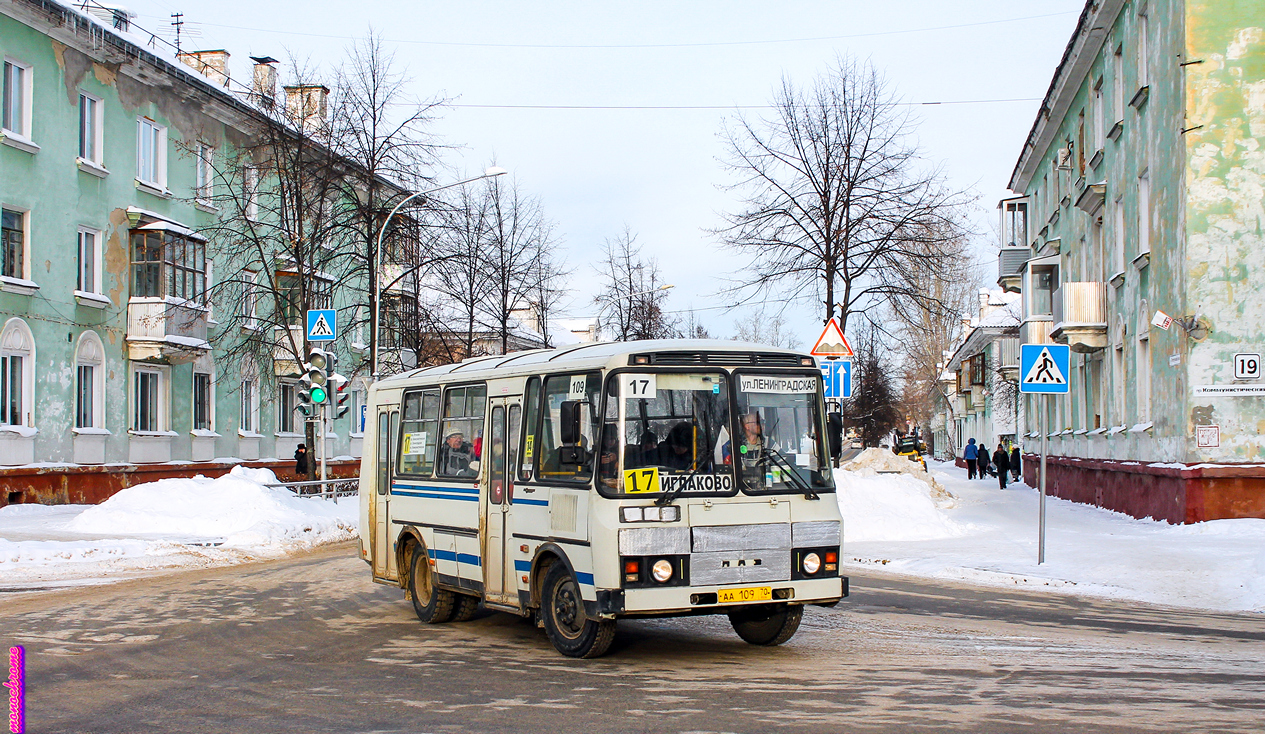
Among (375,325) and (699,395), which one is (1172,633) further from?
(375,325)

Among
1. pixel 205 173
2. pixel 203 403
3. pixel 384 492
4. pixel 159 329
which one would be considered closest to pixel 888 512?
pixel 384 492

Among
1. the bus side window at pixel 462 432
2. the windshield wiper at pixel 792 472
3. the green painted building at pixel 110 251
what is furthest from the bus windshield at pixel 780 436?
the green painted building at pixel 110 251

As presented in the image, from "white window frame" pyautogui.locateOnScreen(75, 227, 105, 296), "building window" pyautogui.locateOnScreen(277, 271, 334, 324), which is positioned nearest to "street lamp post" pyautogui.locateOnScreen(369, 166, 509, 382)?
"building window" pyautogui.locateOnScreen(277, 271, 334, 324)

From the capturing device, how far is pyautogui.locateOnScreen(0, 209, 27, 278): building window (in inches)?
1123

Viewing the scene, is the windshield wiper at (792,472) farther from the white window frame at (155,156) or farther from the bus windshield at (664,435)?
the white window frame at (155,156)

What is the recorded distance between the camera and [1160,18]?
2253cm

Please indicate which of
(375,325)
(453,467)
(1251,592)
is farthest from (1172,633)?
(375,325)

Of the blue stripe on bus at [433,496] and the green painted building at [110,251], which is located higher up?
the green painted building at [110,251]

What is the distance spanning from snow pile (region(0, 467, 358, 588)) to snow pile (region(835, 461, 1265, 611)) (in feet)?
32.4

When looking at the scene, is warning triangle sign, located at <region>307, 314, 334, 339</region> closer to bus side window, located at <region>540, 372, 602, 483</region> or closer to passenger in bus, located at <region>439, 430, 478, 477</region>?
passenger in bus, located at <region>439, 430, 478, 477</region>

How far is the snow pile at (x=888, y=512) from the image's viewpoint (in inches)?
835

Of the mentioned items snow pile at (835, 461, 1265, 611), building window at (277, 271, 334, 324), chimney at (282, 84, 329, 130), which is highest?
chimney at (282, 84, 329, 130)

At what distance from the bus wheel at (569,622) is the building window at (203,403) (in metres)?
29.7

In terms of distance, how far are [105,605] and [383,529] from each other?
3.15 m
